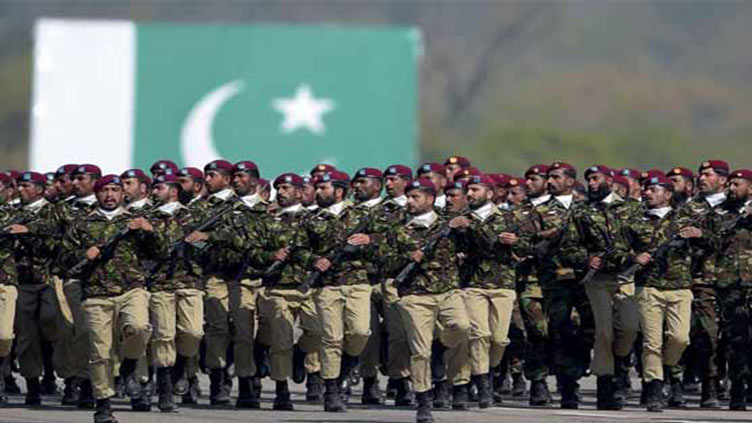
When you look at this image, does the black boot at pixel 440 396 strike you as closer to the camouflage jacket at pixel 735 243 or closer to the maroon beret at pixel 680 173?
the camouflage jacket at pixel 735 243

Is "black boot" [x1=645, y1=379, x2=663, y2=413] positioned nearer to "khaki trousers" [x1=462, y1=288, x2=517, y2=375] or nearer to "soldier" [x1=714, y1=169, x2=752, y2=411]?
"soldier" [x1=714, y1=169, x2=752, y2=411]

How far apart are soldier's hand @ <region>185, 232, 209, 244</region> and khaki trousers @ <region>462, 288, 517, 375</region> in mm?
2132

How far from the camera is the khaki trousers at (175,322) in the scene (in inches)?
757

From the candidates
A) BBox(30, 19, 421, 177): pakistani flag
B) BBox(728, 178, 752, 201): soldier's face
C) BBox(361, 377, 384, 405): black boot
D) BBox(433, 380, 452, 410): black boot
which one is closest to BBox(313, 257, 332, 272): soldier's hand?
BBox(433, 380, 452, 410): black boot

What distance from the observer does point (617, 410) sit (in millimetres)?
19516

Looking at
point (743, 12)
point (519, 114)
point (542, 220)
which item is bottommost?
point (542, 220)

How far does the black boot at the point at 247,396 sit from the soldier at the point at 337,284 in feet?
2.81

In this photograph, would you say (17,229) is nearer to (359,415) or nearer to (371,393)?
(359,415)

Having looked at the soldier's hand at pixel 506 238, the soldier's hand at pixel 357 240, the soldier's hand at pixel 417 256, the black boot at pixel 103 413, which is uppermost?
the soldier's hand at pixel 506 238

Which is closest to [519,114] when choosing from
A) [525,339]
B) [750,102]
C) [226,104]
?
[750,102]

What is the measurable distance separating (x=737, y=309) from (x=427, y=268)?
119 inches

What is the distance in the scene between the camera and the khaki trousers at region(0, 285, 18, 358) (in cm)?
1952

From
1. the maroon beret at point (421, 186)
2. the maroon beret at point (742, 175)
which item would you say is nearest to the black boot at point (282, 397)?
the maroon beret at point (421, 186)

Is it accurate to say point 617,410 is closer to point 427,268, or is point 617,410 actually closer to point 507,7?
point 427,268
